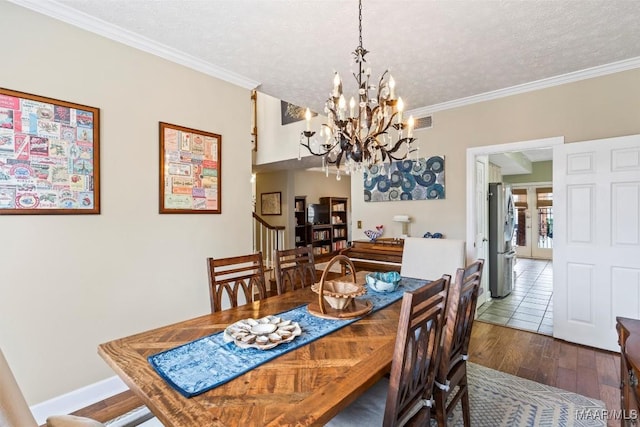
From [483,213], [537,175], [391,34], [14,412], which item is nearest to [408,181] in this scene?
[483,213]

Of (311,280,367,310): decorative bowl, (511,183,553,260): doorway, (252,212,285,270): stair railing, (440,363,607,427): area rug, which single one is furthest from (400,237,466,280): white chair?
(511,183,553,260): doorway

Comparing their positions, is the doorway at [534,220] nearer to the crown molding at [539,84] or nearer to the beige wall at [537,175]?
the beige wall at [537,175]

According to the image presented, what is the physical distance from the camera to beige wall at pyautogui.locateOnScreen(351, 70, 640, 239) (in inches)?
112

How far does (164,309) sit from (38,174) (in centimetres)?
128

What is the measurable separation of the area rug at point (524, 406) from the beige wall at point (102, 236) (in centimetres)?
229

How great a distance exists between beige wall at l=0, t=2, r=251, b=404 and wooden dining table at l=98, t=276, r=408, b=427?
106 cm

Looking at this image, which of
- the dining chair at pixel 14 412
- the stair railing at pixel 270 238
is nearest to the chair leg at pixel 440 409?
the dining chair at pixel 14 412

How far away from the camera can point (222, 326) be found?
1.55 metres

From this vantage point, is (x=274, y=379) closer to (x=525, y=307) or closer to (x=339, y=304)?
(x=339, y=304)

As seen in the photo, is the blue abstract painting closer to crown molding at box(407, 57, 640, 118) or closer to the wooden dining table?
crown molding at box(407, 57, 640, 118)

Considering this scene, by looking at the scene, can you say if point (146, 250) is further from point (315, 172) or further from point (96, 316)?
point (315, 172)

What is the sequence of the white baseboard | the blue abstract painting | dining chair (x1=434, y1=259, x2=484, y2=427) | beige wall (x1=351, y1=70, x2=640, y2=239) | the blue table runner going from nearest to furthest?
the blue table runner, dining chair (x1=434, y1=259, x2=484, y2=427), the white baseboard, beige wall (x1=351, y1=70, x2=640, y2=239), the blue abstract painting

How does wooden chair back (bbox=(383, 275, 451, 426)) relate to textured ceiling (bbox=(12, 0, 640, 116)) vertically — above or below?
below
